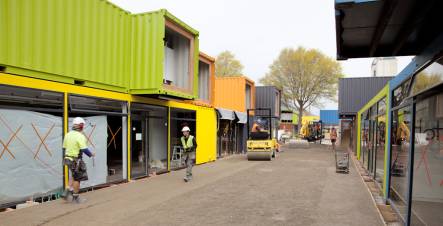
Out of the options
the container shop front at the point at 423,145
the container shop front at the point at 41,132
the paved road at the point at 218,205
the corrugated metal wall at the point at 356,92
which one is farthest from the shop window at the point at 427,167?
the corrugated metal wall at the point at 356,92

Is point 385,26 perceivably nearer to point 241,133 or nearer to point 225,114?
point 225,114

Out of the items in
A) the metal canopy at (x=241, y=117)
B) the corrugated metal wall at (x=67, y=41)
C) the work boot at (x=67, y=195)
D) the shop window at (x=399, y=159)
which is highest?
the corrugated metal wall at (x=67, y=41)

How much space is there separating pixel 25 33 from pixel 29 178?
3031 mm

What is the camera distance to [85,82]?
8.45 metres

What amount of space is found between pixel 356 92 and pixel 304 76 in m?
15.6

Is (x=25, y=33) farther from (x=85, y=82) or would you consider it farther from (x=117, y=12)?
(x=117, y=12)

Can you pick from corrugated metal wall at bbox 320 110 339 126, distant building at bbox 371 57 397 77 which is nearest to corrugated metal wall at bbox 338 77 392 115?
distant building at bbox 371 57 397 77

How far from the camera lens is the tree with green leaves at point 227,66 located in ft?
153

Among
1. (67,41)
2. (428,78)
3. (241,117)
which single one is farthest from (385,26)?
(241,117)

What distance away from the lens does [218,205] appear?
23.4 feet

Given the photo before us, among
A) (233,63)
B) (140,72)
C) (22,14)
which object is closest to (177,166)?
(140,72)

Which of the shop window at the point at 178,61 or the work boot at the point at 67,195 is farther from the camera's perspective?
the shop window at the point at 178,61

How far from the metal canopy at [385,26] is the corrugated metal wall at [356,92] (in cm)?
1896

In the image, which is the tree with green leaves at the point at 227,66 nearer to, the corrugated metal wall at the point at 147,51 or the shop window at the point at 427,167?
the corrugated metal wall at the point at 147,51
